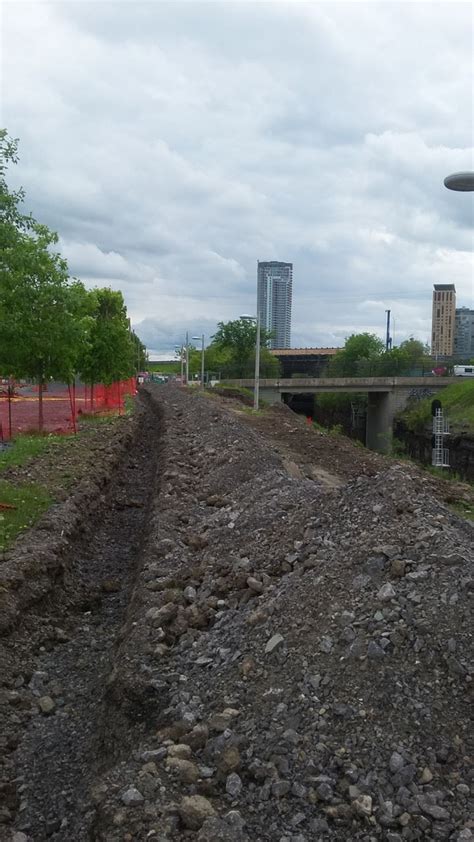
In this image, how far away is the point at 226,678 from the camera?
5332mm

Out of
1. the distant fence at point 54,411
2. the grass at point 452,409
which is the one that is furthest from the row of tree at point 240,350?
the distant fence at point 54,411

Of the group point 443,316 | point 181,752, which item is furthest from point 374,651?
point 443,316

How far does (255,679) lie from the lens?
511 cm

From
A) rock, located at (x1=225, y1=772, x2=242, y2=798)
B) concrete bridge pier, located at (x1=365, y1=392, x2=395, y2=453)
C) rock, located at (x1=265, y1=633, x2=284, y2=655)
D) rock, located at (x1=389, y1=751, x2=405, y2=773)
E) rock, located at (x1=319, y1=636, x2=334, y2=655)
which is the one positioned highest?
rock, located at (x1=319, y1=636, x2=334, y2=655)

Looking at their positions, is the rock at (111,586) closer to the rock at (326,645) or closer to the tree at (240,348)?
the rock at (326,645)

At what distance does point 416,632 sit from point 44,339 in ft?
53.6

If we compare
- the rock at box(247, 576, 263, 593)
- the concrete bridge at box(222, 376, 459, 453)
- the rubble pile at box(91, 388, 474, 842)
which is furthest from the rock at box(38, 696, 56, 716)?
the concrete bridge at box(222, 376, 459, 453)

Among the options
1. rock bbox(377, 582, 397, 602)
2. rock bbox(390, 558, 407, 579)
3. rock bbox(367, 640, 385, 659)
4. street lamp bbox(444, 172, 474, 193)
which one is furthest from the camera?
street lamp bbox(444, 172, 474, 193)

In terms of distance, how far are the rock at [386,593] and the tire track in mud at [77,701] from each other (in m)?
2.16

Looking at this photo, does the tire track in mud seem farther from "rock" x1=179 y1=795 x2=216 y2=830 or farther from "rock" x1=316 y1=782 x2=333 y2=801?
"rock" x1=316 y1=782 x2=333 y2=801

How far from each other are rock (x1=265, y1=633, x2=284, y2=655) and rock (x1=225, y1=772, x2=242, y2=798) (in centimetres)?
126

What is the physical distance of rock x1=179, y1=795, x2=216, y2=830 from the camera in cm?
382

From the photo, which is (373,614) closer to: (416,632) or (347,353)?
(416,632)

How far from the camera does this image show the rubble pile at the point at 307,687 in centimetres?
388
